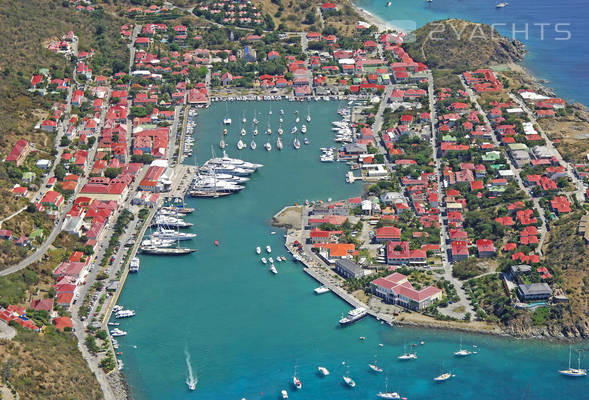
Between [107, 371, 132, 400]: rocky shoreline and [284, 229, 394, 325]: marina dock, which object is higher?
[284, 229, 394, 325]: marina dock

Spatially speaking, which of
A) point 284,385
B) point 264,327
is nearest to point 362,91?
point 264,327

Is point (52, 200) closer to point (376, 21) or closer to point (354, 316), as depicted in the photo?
point (354, 316)

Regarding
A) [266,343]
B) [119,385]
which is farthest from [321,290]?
[119,385]

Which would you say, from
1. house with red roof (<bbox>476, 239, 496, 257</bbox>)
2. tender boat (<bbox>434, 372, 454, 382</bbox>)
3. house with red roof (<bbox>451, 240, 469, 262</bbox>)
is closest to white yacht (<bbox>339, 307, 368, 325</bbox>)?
tender boat (<bbox>434, 372, 454, 382</bbox>)

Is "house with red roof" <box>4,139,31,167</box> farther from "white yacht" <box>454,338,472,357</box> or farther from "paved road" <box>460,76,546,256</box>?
"paved road" <box>460,76,546,256</box>

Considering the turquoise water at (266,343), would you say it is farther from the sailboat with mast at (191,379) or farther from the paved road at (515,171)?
the paved road at (515,171)

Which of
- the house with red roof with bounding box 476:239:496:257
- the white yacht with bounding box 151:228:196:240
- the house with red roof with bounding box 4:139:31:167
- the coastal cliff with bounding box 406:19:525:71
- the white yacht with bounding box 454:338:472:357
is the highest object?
the coastal cliff with bounding box 406:19:525:71

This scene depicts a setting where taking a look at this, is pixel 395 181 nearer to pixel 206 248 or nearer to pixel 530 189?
pixel 530 189
